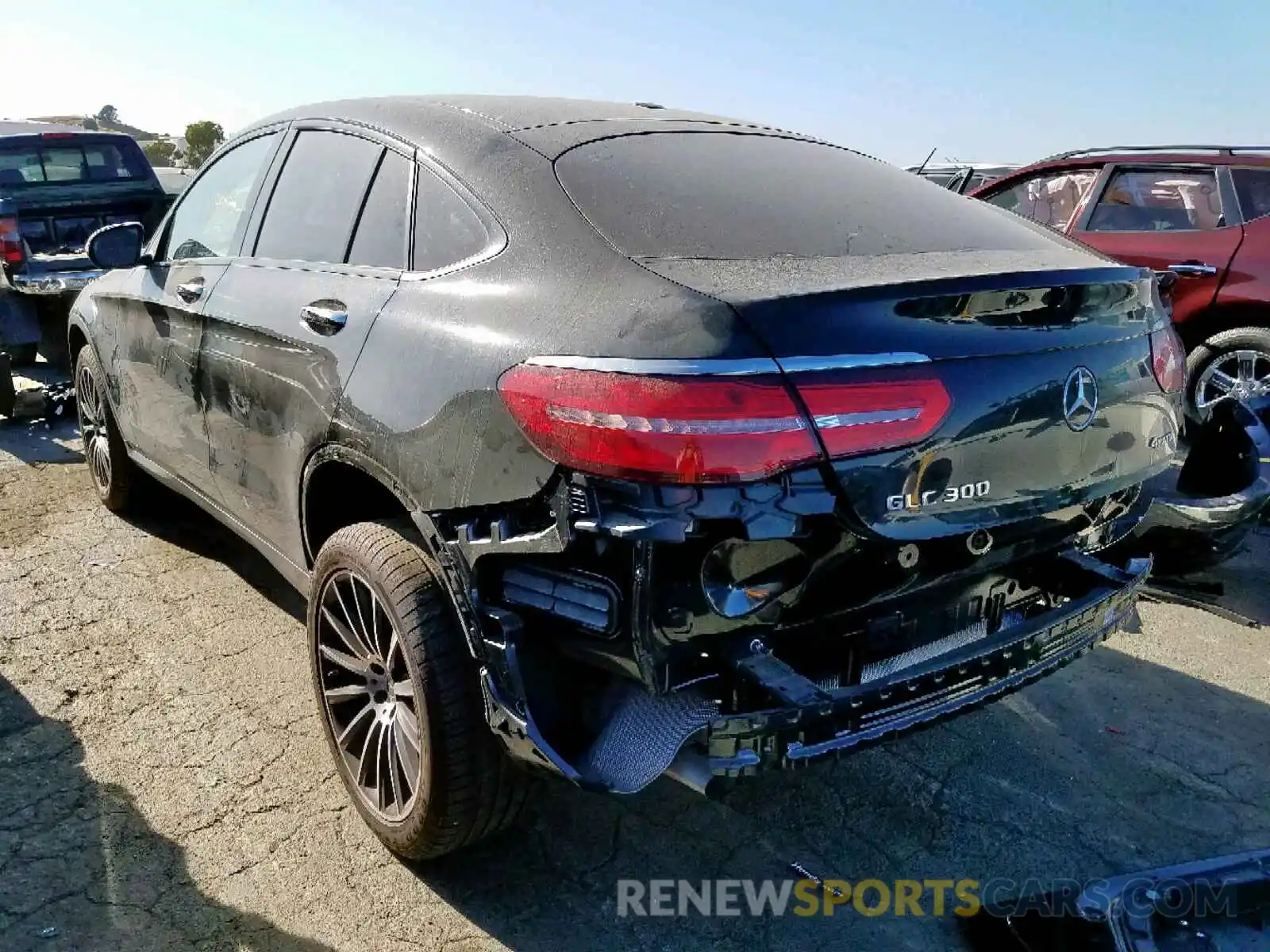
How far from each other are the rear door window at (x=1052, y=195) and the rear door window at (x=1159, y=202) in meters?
0.18

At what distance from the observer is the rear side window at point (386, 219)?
105 inches

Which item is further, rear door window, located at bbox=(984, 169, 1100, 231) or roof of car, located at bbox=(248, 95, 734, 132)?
rear door window, located at bbox=(984, 169, 1100, 231)

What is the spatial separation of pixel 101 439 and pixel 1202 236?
256 inches

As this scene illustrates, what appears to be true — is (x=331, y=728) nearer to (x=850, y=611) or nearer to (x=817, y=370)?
(x=850, y=611)

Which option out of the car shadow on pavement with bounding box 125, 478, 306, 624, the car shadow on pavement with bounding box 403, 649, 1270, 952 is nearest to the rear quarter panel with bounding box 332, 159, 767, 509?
the car shadow on pavement with bounding box 403, 649, 1270, 952

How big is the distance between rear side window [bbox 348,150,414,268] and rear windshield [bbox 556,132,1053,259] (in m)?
0.48

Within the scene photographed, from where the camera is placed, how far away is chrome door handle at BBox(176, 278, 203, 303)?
3.46m

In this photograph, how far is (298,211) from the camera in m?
3.15

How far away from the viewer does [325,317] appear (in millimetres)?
2686

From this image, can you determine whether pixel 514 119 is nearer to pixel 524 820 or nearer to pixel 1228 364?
pixel 524 820

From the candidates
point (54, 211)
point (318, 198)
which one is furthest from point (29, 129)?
point (318, 198)

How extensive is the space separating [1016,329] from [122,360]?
3.55 meters

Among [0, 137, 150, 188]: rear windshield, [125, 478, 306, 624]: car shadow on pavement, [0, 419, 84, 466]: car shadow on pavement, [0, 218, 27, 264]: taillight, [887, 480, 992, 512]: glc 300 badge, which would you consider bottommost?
[0, 419, 84, 466]: car shadow on pavement

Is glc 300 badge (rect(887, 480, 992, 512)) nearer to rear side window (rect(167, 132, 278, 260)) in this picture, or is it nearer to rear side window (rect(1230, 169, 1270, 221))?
rear side window (rect(167, 132, 278, 260))
